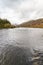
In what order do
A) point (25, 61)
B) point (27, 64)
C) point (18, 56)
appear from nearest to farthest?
point (27, 64), point (25, 61), point (18, 56)

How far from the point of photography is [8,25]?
248 ft

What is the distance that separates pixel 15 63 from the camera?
30.6 feet

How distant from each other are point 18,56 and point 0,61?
1.68 meters

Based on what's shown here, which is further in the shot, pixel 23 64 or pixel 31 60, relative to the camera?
pixel 31 60

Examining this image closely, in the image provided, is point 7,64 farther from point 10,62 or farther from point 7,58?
point 7,58

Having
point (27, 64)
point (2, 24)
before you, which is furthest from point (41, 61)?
point (2, 24)

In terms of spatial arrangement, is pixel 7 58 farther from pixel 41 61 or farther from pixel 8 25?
pixel 8 25

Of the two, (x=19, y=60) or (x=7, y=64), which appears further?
(x=19, y=60)

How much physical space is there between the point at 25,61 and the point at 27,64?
0.60 metres

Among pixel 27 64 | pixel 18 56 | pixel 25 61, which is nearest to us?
pixel 27 64

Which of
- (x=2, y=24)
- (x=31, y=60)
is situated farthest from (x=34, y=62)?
(x=2, y=24)

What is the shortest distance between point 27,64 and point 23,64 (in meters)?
0.25

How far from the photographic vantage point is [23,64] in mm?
9094

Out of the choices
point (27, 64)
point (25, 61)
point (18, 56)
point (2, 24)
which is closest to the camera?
point (27, 64)
